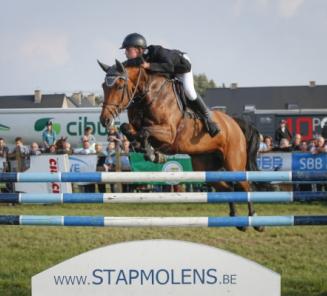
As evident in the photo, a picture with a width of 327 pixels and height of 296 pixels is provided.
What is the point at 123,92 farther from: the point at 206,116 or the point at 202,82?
the point at 202,82

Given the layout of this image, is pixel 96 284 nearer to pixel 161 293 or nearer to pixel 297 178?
pixel 161 293

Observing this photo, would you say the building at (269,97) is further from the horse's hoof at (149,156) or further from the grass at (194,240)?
the horse's hoof at (149,156)

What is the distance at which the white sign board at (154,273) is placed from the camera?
12.8ft

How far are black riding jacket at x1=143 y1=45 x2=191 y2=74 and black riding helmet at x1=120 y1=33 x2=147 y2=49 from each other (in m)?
0.11

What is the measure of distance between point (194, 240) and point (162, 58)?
251 cm

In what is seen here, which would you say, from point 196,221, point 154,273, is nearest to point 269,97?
point 196,221

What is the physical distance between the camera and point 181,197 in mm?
4770

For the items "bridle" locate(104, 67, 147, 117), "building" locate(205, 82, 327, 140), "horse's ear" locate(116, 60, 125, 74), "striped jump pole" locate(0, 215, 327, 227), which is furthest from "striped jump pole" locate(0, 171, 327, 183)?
"building" locate(205, 82, 327, 140)

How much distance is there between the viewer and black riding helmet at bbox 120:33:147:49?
21.1ft

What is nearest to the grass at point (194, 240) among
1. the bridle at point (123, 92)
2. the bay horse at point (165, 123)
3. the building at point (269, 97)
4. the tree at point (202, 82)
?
the bay horse at point (165, 123)

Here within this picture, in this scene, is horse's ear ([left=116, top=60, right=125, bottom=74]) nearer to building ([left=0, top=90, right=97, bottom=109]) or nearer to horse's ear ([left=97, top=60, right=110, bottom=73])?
horse's ear ([left=97, top=60, right=110, bottom=73])

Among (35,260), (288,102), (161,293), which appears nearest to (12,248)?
(35,260)

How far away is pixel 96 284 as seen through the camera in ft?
12.9

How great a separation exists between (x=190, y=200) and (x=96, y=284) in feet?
3.82
